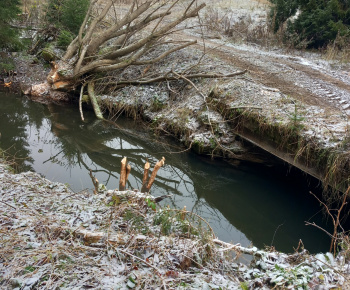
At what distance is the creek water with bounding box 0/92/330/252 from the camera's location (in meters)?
6.07

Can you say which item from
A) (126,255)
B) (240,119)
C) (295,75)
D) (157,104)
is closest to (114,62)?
(157,104)

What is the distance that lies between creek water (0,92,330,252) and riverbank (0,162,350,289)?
1.64m

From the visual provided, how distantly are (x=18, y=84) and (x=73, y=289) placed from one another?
12359mm

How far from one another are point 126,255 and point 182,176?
4.34 m

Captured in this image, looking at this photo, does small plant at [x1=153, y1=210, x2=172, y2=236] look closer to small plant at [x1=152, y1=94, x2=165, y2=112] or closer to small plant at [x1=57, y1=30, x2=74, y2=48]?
small plant at [x1=152, y1=94, x2=165, y2=112]

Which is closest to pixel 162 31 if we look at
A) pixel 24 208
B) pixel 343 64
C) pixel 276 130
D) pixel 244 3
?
pixel 276 130

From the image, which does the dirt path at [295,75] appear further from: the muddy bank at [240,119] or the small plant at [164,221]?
the small plant at [164,221]

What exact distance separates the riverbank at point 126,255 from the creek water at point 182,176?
5.40ft

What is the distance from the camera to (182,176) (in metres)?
7.77

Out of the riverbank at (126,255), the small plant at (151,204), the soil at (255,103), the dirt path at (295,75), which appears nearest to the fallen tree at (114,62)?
the soil at (255,103)

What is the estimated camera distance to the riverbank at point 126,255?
3.16 m

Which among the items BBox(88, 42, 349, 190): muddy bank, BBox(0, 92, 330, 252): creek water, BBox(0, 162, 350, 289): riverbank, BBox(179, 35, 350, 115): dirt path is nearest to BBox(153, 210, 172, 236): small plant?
BBox(0, 162, 350, 289): riverbank

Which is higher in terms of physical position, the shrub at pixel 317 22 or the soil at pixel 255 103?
the shrub at pixel 317 22

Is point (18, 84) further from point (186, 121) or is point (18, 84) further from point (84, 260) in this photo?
point (84, 260)
